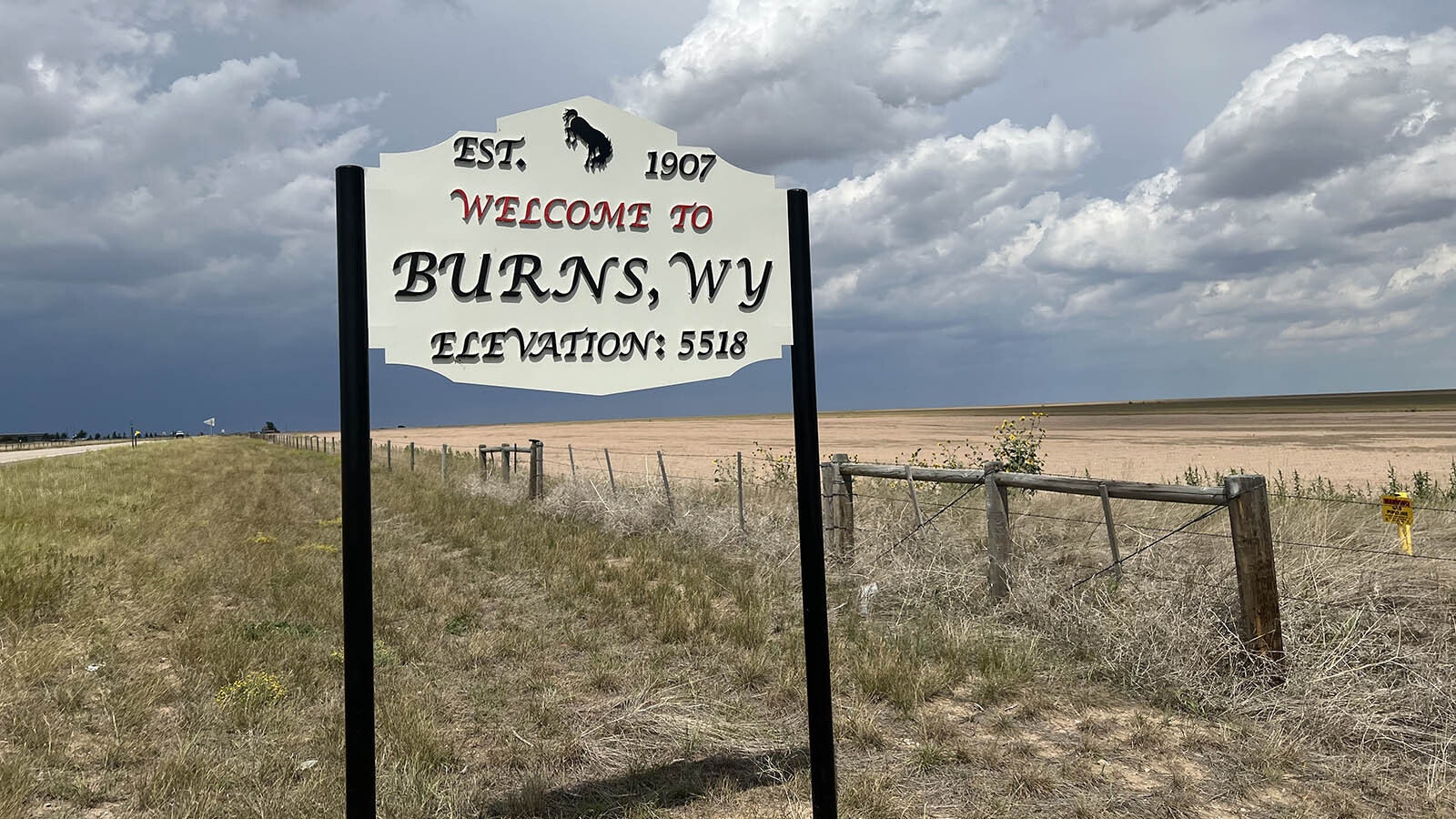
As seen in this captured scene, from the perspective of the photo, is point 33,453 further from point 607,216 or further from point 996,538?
point 607,216

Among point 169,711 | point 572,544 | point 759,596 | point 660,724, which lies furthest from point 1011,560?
point 169,711

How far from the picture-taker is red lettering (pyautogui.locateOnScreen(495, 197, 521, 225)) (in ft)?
11.8

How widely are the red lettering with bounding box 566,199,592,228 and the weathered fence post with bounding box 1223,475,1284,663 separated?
4.63 m

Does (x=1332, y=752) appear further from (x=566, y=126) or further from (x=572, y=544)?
(x=572, y=544)

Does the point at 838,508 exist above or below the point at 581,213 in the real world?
below

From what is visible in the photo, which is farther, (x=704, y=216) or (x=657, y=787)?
(x=657, y=787)

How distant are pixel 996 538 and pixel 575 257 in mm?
5385

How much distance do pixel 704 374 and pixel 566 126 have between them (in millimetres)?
Answer: 1280

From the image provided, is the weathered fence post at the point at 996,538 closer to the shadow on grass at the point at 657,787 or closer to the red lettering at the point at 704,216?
the shadow on grass at the point at 657,787

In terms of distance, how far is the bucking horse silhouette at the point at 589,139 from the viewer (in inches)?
147

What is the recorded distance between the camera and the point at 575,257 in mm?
3727

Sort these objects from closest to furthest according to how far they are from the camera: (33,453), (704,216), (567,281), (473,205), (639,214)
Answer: (473,205)
(567,281)
(639,214)
(704,216)
(33,453)

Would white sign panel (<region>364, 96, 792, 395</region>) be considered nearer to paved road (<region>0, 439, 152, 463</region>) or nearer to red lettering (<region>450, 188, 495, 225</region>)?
red lettering (<region>450, 188, 495, 225</region>)

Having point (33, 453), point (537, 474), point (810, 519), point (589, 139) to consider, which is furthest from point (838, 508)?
point (33, 453)
